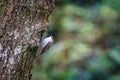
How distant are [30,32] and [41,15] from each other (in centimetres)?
5

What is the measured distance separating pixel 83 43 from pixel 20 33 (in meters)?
2.44

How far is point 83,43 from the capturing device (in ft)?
11.7

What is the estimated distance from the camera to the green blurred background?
3.48 m

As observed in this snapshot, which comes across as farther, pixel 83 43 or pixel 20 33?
pixel 83 43

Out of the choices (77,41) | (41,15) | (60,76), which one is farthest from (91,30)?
(41,15)

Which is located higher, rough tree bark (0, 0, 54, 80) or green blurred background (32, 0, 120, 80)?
rough tree bark (0, 0, 54, 80)

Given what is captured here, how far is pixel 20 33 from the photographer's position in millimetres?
1137

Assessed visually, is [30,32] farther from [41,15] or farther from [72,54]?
[72,54]

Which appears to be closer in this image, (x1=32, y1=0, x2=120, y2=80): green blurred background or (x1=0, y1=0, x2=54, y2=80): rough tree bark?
(x1=0, y1=0, x2=54, y2=80): rough tree bark

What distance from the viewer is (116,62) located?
3652 mm

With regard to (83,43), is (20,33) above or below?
above

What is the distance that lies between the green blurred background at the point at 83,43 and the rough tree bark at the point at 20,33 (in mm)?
2071

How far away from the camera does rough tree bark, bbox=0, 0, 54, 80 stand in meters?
1.12

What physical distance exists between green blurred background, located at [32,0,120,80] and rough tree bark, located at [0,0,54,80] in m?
2.07
